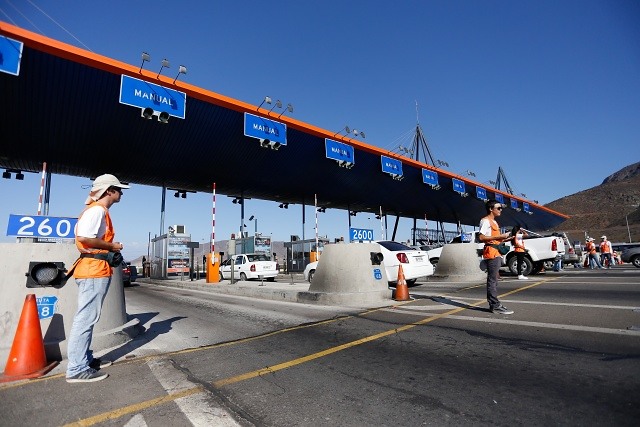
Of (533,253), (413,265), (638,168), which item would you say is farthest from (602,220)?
(413,265)

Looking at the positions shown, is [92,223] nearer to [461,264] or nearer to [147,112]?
[147,112]

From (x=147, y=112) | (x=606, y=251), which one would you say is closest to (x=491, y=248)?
(x=147, y=112)

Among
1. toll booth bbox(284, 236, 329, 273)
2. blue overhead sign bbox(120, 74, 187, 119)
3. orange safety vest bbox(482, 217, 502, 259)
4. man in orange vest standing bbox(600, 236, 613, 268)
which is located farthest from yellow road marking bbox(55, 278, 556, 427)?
toll booth bbox(284, 236, 329, 273)

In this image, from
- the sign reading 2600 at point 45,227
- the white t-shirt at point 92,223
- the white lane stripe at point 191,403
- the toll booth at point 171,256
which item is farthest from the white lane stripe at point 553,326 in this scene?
the toll booth at point 171,256

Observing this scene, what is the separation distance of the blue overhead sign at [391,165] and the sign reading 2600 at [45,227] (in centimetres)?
1973

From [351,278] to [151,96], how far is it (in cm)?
1095

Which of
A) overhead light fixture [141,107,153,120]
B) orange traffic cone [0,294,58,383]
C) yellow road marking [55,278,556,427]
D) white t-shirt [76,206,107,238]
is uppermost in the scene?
overhead light fixture [141,107,153,120]

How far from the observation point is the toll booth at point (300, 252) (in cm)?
2703

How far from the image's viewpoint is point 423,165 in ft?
87.6

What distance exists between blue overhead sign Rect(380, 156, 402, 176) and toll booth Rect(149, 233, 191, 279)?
14.6m

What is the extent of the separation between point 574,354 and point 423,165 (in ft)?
82.3

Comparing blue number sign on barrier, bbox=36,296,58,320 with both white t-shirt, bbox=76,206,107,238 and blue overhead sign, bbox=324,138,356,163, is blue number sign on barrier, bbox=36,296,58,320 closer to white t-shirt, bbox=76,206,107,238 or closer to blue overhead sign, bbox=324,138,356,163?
white t-shirt, bbox=76,206,107,238

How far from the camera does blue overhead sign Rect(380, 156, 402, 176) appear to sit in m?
22.9

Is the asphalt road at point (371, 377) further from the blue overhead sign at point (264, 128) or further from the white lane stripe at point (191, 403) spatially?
the blue overhead sign at point (264, 128)
